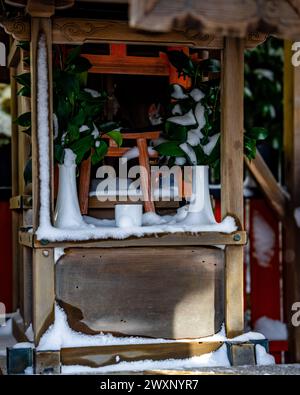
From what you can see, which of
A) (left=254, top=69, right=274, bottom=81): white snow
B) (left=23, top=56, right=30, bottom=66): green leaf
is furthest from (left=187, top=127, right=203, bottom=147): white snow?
(left=254, top=69, right=274, bottom=81): white snow

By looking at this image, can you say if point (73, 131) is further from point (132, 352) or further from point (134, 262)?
point (132, 352)

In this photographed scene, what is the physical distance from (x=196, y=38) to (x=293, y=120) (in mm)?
1755

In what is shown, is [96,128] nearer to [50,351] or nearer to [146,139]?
[146,139]

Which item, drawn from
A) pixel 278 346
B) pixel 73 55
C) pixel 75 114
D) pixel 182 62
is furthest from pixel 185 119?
pixel 278 346

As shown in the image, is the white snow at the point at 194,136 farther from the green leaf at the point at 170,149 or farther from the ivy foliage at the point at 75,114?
the ivy foliage at the point at 75,114

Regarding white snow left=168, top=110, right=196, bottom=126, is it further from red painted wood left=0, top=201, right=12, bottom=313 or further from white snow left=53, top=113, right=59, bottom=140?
red painted wood left=0, top=201, right=12, bottom=313

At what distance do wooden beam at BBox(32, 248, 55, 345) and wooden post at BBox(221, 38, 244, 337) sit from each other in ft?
3.43

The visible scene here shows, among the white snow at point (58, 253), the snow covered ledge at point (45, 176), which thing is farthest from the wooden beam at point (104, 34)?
the white snow at point (58, 253)

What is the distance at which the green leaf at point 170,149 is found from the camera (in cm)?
426

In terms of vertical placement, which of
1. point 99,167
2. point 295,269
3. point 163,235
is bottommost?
point 295,269

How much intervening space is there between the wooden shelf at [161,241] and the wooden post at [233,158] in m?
0.08

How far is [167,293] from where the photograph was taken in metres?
4.04
